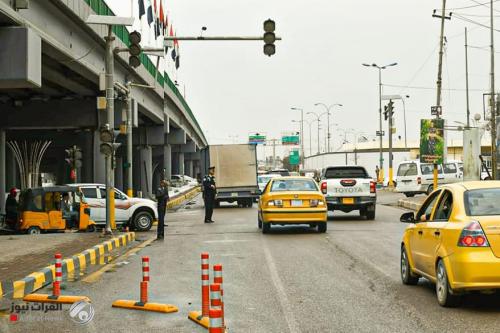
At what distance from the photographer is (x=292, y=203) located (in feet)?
62.6

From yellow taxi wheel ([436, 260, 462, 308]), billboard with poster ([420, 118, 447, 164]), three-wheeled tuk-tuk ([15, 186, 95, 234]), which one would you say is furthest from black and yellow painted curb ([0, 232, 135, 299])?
billboard with poster ([420, 118, 447, 164])

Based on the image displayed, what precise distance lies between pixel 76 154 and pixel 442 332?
27269 millimetres

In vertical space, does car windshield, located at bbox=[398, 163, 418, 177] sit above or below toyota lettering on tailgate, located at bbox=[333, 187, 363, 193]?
above

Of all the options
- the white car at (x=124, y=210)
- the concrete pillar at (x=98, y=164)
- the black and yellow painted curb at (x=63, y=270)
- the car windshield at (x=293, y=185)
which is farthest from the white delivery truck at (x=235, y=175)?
the black and yellow painted curb at (x=63, y=270)

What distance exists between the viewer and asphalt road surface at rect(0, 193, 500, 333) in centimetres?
767

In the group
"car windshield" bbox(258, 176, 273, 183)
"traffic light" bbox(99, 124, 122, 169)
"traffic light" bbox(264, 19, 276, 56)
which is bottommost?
"car windshield" bbox(258, 176, 273, 183)

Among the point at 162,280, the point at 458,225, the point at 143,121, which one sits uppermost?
the point at 143,121

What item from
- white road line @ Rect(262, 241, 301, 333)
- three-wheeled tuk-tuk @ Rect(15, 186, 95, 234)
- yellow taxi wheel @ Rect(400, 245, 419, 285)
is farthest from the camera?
three-wheeled tuk-tuk @ Rect(15, 186, 95, 234)

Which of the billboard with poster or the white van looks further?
the white van

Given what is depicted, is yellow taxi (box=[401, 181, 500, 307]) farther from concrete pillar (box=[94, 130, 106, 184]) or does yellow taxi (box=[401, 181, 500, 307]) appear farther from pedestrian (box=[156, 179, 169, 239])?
concrete pillar (box=[94, 130, 106, 184])

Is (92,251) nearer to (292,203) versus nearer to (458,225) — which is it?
(292,203)

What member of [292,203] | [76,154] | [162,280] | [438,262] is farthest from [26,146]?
[438,262]

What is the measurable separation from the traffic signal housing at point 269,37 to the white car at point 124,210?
25.6 ft

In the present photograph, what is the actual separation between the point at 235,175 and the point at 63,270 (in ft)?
74.3
